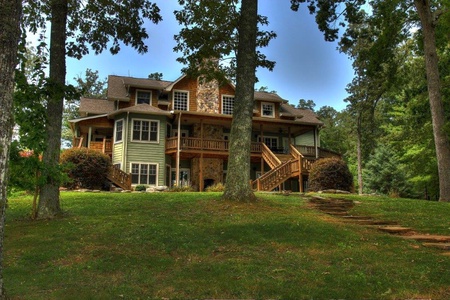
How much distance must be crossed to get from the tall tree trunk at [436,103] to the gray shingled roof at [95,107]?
65.8 ft

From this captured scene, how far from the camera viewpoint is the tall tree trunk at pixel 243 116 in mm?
10859

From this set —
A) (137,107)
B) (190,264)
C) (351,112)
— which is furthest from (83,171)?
(351,112)

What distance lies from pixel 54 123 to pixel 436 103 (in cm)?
1475

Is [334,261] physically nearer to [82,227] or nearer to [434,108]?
[82,227]

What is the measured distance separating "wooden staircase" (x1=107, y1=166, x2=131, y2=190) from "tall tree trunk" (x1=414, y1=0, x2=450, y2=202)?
1550cm

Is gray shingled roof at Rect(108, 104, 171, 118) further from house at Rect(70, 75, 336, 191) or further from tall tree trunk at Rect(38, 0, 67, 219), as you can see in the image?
tall tree trunk at Rect(38, 0, 67, 219)

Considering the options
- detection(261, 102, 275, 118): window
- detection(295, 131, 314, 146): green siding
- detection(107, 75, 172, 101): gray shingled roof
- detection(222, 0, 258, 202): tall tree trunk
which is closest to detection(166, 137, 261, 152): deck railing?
detection(107, 75, 172, 101): gray shingled roof

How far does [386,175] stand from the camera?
3039 cm

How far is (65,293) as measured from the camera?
487cm

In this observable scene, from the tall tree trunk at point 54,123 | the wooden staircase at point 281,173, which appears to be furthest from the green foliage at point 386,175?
the tall tree trunk at point 54,123

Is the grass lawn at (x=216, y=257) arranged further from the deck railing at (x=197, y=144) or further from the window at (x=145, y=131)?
the window at (x=145, y=131)

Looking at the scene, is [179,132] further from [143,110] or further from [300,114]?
[300,114]

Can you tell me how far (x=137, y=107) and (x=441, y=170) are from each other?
17277mm

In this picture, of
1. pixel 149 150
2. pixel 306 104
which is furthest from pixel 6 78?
pixel 306 104
